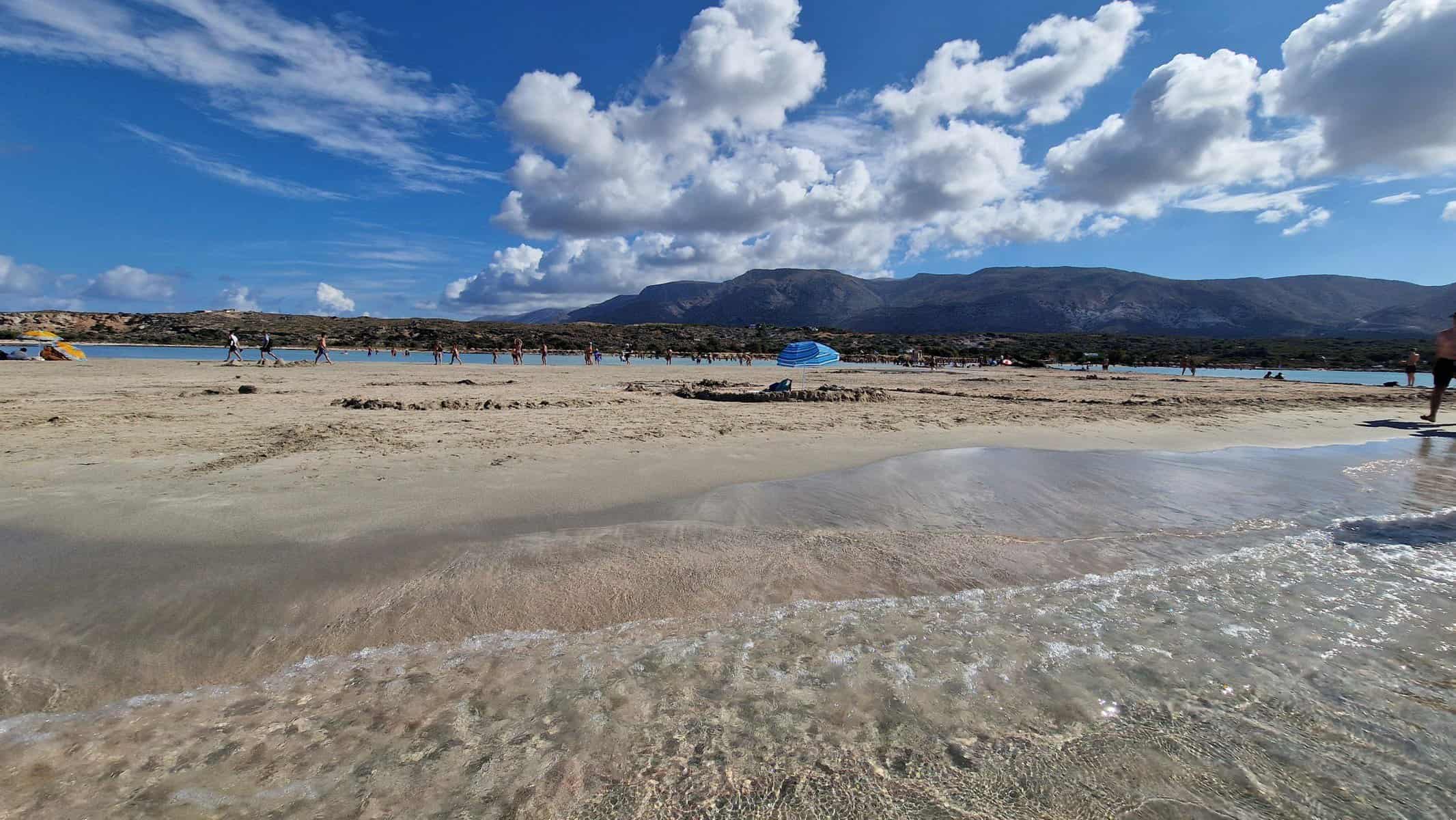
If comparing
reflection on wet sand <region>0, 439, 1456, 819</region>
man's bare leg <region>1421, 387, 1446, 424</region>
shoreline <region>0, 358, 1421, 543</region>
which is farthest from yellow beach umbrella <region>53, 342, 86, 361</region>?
man's bare leg <region>1421, 387, 1446, 424</region>

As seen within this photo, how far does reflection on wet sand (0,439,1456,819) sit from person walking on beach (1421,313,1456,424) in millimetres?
11326

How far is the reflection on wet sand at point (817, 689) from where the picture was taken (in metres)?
2.15

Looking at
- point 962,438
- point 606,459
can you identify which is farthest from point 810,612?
point 962,438

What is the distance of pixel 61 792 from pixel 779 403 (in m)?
13.9

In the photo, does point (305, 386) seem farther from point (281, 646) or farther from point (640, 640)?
point (640, 640)

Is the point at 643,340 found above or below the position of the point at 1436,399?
above

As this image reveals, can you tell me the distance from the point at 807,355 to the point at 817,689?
51.1 ft

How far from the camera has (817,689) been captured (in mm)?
2848

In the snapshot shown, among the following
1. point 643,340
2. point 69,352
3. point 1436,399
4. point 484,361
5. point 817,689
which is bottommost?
point 817,689

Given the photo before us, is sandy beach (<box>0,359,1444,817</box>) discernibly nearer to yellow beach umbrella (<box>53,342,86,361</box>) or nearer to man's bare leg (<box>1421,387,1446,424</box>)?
man's bare leg (<box>1421,387,1446,424</box>)

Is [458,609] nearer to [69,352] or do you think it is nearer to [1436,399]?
[1436,399]

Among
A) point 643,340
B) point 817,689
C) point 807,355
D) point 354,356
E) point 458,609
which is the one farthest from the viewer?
point 643,340

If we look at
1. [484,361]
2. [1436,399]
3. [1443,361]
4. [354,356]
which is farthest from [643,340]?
[1443,361]

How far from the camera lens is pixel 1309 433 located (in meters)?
12.1
